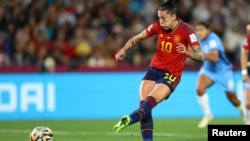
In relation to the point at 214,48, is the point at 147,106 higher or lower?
lower

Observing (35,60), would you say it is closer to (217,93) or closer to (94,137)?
(217,93)

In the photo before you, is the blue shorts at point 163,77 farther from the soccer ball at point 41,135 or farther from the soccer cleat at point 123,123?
the soccer ball at point 41,135

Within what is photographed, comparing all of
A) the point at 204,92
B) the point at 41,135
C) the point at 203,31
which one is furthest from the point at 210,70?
the point at 41,135

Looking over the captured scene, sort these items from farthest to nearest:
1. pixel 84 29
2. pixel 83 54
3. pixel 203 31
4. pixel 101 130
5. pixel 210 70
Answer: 1. pixel 84 29
2. pixel 83 54
3. pixel 210 70
4. pixel 203 31
5. pixel 101 130

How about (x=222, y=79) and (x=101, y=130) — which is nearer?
(x=101, y=130)

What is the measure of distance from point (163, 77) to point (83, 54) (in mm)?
9913

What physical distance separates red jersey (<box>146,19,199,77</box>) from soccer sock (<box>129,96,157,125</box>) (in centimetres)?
80

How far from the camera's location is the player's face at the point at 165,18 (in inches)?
463

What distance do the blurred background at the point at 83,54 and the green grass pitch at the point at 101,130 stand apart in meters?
Answer: 1.09

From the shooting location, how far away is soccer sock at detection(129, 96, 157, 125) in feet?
35.6

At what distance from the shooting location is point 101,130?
15570 millimetres

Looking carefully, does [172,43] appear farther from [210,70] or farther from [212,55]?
[210,70]

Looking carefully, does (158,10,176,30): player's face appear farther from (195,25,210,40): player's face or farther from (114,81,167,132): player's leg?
(195,25,210,40): player's face

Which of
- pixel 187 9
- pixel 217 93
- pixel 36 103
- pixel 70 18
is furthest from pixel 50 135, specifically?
pixel 187 9
